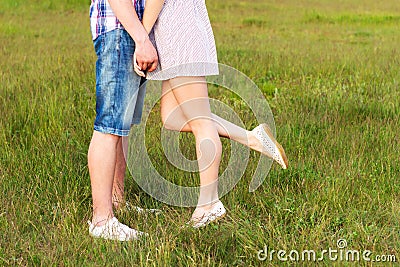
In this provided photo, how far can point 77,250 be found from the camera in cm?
273

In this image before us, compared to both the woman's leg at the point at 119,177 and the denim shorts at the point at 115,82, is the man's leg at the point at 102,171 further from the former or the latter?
the woman's leg at the point at 119,177

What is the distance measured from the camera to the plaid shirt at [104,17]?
2973 mm

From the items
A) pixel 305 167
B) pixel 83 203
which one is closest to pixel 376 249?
pixel 305 167

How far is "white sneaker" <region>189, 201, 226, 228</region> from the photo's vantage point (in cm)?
300

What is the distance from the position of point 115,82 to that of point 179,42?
335 millimetres

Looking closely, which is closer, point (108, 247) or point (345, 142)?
point (108, 247)

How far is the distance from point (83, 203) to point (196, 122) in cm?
73

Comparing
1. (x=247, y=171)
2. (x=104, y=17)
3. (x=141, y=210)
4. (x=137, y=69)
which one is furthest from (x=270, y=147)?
(x=104, y=17)

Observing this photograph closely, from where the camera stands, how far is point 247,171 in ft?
11.9

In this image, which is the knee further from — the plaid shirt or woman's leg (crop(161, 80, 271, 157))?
the plaid shirt

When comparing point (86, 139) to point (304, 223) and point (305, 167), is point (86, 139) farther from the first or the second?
point (304, 223)

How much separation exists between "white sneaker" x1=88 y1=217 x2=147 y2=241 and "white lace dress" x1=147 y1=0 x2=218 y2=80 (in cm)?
67

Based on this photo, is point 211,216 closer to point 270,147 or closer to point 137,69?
point 270,147

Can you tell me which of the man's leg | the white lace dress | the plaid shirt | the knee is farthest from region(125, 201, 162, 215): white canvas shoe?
the plaid shirt
